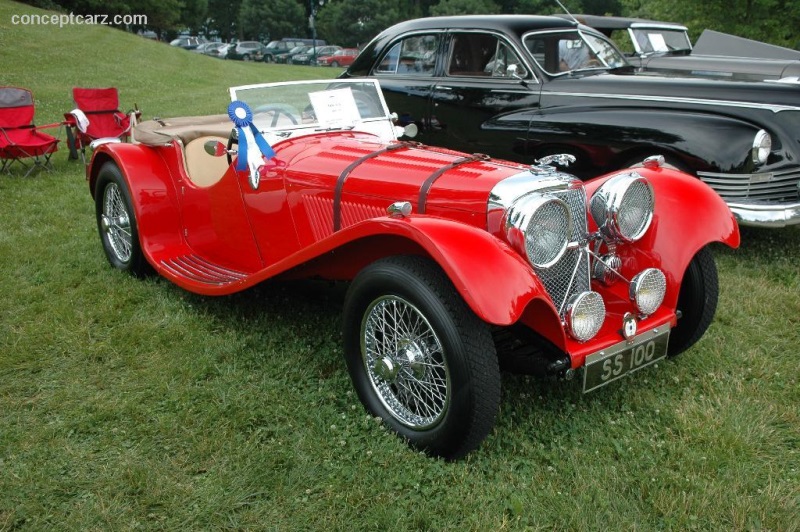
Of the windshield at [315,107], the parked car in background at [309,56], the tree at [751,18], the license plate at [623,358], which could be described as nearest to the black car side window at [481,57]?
the windshield at [315,107]

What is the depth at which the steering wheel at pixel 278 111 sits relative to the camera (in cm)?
405

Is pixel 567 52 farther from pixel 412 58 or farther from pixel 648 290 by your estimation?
pixel 648 290

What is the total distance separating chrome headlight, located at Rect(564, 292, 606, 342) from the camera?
2.70m

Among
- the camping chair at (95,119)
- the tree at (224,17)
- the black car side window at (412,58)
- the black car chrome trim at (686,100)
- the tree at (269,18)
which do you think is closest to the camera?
the black car chrome trim at (686,100)

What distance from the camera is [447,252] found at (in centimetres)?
249

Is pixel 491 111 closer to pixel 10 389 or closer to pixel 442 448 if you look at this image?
pixel 442 448

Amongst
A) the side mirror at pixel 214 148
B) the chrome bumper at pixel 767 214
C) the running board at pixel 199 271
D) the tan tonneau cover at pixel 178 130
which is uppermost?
the side mirror at pixel 214 148

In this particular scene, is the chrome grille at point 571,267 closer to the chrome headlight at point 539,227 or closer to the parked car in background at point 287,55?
the chrome headlight at point 539,227

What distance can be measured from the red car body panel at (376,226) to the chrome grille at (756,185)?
1.76 meters

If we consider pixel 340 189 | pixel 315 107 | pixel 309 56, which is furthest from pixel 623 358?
pixel 309 56

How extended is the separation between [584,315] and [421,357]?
707 millimetres

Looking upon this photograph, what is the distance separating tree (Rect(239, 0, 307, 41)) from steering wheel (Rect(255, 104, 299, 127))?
5584cm

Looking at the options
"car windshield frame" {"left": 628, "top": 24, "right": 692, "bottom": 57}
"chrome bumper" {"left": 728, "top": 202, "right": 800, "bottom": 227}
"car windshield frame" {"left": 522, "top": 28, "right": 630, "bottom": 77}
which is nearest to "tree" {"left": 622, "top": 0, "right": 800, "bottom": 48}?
"car windshield frame" {"left": 628, "top": 24, "right": 692, "bottom": 57}

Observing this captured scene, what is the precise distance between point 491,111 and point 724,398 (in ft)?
12.2
